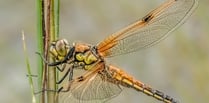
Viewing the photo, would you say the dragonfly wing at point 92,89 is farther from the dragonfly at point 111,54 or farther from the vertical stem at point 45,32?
the vertical stem at point 45,32

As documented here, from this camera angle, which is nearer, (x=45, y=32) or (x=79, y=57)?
(x=45, y=32)

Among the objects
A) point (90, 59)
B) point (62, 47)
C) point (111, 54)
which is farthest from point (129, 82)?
point (62, 47)

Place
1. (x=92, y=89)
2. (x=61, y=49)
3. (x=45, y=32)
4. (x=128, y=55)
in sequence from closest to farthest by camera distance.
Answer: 1. (x=45, y=32)
2. (x=61, y=49)
3. (x=92, y=89)
4. (x=128, y=55)

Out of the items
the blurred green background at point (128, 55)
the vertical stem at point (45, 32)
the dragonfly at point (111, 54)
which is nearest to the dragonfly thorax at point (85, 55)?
the dragonfly at point (111, 54)

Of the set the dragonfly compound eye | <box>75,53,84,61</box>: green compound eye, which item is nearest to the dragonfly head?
the dragonfly compound eye

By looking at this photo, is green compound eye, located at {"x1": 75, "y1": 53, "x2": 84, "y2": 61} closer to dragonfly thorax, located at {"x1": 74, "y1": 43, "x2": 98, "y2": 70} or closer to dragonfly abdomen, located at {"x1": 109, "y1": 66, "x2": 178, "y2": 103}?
dragonfly thorax, located at {"x1": 74, "y1": 43, "x2": 98, "y2": 70}

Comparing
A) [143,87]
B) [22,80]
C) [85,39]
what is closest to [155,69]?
[85,39]

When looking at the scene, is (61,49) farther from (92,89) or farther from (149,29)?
(149,29)
